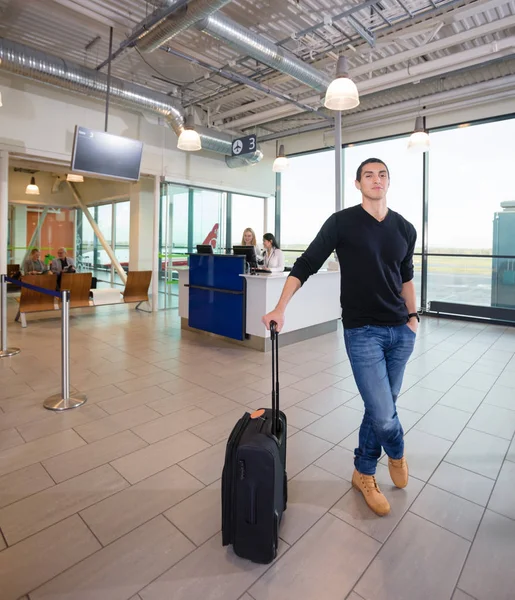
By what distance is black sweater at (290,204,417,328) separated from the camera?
1.83 m

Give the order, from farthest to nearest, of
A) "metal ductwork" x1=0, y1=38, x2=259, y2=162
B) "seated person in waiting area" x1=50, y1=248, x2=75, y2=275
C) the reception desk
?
1. "seated person in waiting area" x1=50, y1=248, x2=75, y2=275
2. the reception desk
3. "metal ductwork" x1=0, y1=38, x2=259, y2=162

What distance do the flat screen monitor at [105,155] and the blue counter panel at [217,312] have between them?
2.22m

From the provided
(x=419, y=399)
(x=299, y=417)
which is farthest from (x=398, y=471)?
(x=419, y=399)

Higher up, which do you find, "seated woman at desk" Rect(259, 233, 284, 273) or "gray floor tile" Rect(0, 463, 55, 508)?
"seated woman at desk" Rect(259, 233, 284, 273)

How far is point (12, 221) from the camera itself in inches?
461

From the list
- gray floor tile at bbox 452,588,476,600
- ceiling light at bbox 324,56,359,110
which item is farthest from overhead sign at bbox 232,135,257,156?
gray floor tile at bbox 452,588,476,600

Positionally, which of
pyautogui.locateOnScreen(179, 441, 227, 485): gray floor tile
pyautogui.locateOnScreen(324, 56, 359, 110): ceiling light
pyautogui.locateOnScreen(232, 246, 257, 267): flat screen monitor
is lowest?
pyautogui.locateOnScreen(179, 441, 227, 485): gray floor tile

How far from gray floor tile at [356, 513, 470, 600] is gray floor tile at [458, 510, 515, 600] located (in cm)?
4

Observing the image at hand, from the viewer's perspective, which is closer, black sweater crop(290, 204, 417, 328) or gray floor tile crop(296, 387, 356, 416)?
black sweater crop(290, 204, 417, 328)

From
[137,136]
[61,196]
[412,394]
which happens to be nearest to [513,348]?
[412,394]

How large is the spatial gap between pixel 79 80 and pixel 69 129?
1522 millimetres

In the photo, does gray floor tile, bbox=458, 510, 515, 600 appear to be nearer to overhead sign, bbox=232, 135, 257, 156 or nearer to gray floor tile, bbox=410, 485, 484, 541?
gray floor tile, bbox=410, 485, 484, 541

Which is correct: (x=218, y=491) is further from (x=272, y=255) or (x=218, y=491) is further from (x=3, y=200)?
(x=3, y=200)

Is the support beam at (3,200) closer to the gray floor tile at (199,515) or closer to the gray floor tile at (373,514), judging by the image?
the gray floor tile at (199,515)
